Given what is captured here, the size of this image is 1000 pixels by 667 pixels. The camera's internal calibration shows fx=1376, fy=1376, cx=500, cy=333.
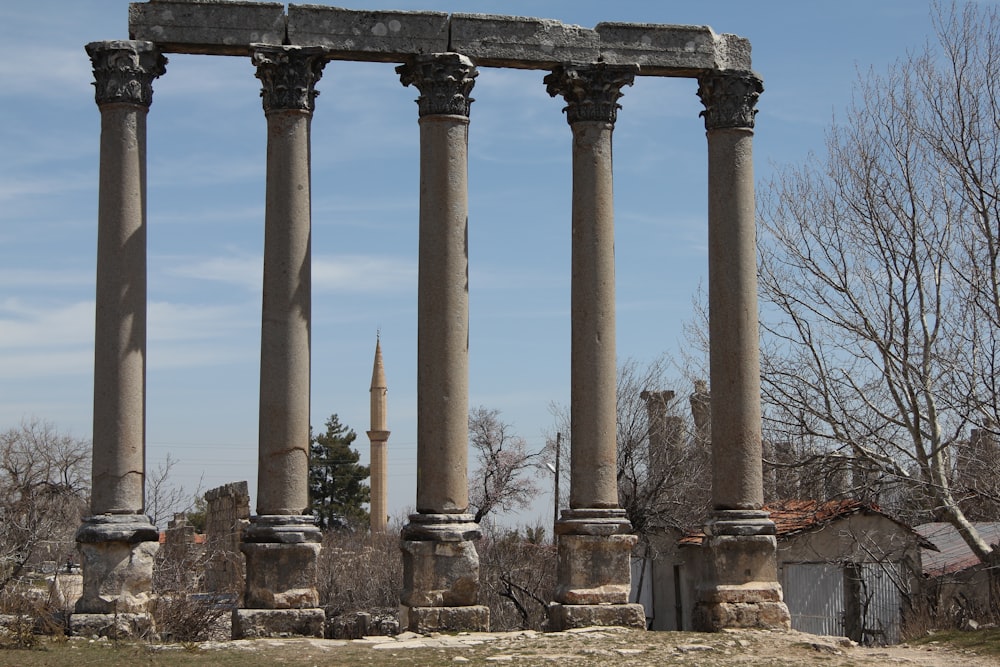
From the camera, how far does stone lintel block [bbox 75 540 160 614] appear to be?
66.6 feet

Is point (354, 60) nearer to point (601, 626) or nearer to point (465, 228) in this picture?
point (465, 228)

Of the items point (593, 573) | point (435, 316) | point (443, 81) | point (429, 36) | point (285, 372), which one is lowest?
point (593, 573)

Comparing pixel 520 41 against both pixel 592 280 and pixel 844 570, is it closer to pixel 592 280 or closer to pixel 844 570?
pixel 592 280

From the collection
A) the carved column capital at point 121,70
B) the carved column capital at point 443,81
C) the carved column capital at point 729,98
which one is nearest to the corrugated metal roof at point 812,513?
the carved column capital at point 729,98

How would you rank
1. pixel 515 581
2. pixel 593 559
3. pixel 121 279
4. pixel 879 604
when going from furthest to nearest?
pixel 515 581
pixel 879 604
pixel 593 559
pixel 121 279

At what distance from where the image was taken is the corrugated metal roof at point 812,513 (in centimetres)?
3009

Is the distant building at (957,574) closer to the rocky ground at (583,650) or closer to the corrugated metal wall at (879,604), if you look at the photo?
the corrugated metal wall at (879,604)

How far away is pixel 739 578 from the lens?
2170 cm

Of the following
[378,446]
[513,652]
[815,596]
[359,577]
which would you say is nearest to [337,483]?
[378,446]

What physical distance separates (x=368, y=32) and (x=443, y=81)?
1436 millimetres

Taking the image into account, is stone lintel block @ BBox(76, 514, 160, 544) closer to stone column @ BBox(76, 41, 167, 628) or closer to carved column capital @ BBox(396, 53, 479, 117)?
stone column @ BBox(76, 41, 167, 628)

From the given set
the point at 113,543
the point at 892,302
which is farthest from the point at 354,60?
the point at 892,302

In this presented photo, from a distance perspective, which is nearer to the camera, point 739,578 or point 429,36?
point 739,578

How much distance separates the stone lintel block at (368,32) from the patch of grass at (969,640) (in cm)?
1272
